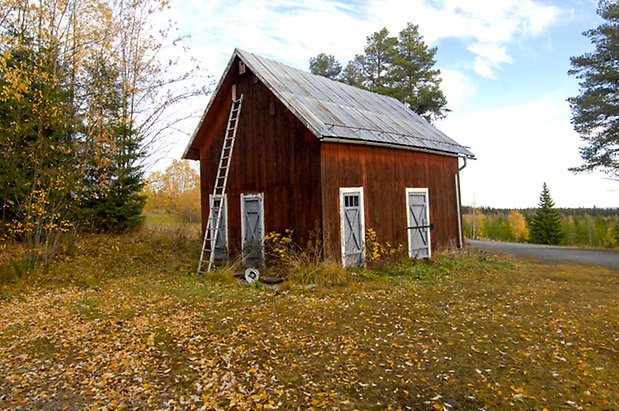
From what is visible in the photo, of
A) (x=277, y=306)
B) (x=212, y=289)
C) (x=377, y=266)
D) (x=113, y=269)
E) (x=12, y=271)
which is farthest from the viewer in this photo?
(x=113, y=269)

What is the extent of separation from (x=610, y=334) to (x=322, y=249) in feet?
19.2

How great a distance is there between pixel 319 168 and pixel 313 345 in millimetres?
5342

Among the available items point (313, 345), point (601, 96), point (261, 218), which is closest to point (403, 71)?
point (601, 96)

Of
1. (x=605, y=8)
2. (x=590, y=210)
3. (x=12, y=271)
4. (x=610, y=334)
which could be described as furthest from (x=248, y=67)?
(x=590, y=210)

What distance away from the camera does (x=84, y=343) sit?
5.61 meters

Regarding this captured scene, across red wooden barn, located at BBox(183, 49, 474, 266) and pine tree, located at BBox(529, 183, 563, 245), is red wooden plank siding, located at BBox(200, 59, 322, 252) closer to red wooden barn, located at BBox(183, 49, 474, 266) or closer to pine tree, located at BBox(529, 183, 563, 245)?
red wooden barn, located at BBox(183, 49, 474, 266)

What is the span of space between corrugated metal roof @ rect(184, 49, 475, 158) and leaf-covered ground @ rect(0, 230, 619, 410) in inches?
159

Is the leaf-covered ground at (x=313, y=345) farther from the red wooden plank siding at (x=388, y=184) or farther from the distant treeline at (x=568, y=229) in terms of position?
the distant treeline at (x=568, y=229)

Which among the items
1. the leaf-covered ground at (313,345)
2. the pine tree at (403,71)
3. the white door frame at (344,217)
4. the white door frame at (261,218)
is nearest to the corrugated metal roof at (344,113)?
the white door frame at (344,217)

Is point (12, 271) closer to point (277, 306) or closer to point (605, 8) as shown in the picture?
point (277, 306)

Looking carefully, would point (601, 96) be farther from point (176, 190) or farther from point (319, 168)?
point (176, 190)

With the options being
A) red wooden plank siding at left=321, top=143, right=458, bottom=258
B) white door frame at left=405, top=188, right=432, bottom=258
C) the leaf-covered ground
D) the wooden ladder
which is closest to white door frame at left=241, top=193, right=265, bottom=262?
the wooden ladder

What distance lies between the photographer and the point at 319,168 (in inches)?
391

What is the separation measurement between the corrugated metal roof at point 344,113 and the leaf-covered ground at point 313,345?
4.04m
